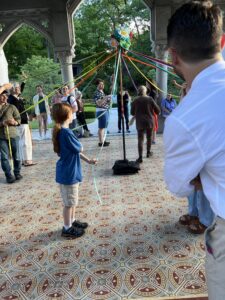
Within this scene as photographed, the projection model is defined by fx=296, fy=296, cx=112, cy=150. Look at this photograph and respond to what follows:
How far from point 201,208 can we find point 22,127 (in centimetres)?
419

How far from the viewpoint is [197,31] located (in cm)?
102

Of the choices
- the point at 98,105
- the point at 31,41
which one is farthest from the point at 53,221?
the point at 31,41

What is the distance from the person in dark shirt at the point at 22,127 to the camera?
225 inches

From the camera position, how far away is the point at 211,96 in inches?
38.1

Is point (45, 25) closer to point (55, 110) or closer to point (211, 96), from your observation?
point (55, 110)

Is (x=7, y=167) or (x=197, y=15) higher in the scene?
(x=197, y=15)

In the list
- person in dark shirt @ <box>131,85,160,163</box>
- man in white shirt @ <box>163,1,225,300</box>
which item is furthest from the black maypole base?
man in white shirt @ <box>163,1,225,300</box>

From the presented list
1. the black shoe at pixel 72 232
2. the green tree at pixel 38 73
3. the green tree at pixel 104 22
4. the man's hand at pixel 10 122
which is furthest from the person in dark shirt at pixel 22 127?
the green tree at pixel 104 22

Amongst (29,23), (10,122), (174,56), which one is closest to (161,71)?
(29,23)

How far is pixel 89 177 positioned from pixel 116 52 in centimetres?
227

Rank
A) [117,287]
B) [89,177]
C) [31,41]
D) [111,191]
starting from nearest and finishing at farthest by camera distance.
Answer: [117,287]
[111,191]
[89,177]
[31,41]

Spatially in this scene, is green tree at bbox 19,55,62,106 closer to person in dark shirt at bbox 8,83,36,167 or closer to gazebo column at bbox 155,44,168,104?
gazebo column at bbox 155,44,168,104

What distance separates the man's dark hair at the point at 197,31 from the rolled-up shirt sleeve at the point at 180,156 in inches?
10.1

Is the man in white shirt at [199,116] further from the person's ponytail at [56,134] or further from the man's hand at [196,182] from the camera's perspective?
the person's ponytail at [56,134]
